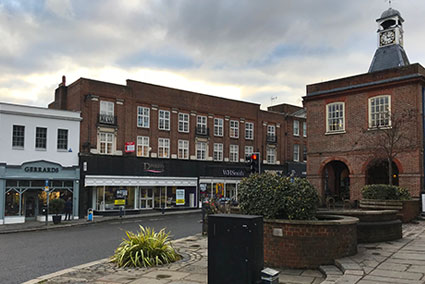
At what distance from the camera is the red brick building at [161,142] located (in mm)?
31969

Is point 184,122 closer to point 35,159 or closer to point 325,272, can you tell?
point 35,159

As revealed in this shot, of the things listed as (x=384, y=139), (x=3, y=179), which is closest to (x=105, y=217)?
(x=3, y=179)

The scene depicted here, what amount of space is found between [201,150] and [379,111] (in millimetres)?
18860

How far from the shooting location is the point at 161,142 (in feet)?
120

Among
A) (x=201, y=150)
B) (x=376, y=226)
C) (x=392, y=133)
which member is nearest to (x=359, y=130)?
(x=392, y=133)

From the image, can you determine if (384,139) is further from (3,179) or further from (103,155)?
(3,179)

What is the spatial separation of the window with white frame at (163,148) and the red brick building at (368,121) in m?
13.9

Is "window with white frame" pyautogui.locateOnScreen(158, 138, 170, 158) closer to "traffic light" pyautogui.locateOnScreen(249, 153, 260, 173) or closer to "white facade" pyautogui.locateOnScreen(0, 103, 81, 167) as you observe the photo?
"white facade" pyautogui.locateOnScreen(0, 103, 81, 167)

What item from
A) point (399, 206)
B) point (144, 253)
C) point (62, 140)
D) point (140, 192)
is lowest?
point (144, 253)

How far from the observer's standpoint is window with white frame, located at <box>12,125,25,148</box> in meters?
27.6

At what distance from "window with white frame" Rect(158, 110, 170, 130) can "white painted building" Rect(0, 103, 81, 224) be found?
8.02 meters

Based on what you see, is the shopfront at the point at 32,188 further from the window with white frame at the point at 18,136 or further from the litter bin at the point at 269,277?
the litter bin at the point at 269,277

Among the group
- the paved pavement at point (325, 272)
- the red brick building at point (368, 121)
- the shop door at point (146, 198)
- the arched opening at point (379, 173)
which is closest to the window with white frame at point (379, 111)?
the red brick building at point (368, 121)

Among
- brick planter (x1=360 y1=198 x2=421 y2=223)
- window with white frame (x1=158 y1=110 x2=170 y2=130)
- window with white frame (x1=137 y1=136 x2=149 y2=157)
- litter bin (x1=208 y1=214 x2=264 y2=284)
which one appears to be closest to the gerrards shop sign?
window with white frame (x1=158 y1=110 x2=170 y2=130)
